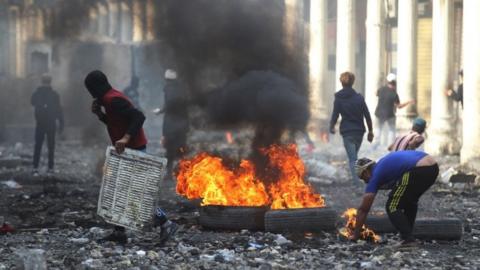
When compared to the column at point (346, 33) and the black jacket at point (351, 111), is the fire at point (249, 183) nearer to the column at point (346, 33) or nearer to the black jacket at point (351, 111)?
the black jacket at point (351, 111)

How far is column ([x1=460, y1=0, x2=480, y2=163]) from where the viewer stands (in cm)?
1522

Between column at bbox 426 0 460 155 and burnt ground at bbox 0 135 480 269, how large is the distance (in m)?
7.26

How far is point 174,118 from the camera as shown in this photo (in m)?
14.1

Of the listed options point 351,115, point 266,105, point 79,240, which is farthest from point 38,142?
point 79,240

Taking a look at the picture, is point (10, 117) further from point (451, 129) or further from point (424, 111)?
point (451, 129)

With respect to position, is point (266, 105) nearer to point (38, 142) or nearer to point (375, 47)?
point (38, 142)

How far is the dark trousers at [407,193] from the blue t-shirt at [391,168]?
0.07 metres

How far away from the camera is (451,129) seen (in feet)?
65.9

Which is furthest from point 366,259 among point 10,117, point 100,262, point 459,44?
point 10,117

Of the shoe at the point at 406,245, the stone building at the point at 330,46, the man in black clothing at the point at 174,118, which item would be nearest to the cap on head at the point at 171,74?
the man in black clothing at the point at 174,118

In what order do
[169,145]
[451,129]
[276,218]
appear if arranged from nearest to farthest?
[276,218]
[169,145]
[451,129]

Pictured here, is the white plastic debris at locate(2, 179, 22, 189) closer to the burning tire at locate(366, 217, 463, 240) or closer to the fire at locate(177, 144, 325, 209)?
the fire at locate(177, 144, 325, 209)

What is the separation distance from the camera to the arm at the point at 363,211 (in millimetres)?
7742

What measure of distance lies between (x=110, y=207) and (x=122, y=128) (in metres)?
0.75
